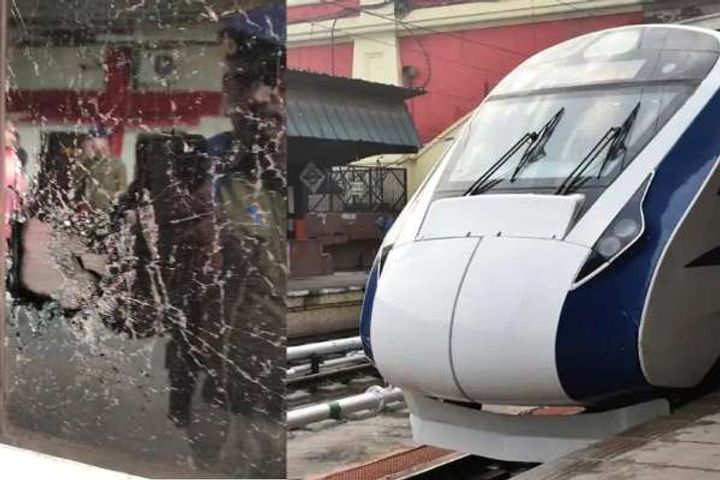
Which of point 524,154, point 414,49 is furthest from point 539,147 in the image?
point 414,49

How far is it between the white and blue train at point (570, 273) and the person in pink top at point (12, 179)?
6.50ft

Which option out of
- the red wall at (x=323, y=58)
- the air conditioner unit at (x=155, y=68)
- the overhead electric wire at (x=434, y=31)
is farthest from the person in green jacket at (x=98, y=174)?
the red wall at (x=323, y=58)

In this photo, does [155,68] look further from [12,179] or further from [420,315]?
[420,315]

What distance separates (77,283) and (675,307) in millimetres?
3075

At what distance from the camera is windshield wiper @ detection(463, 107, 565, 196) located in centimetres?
586

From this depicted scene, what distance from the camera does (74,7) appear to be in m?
4.75

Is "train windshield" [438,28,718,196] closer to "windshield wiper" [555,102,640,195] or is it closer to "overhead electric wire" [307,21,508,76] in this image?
"windshield wiper" [555,102,640,195]

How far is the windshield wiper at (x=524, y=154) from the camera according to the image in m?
5.86

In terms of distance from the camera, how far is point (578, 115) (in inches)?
236

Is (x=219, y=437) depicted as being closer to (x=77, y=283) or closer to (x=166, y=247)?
(x=166, y=247)

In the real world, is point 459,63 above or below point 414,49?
below

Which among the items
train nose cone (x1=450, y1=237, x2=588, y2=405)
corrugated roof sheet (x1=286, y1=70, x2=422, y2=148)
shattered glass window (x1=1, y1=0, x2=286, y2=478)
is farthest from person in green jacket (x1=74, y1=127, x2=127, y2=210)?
corrugated roof sheet (x1=286, y1=70, x2=422, y2=148)

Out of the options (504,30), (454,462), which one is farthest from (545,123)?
(504,30)

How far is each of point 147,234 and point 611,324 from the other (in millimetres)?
2326
